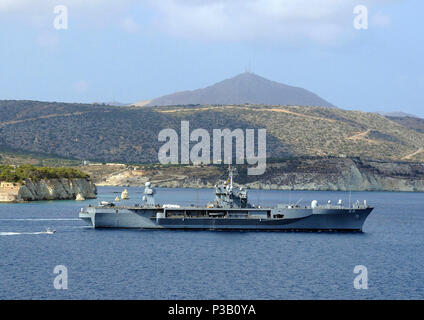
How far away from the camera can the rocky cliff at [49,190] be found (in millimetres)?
111250

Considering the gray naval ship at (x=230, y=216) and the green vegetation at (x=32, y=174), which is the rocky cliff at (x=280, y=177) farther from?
the gray naval ship at (x=230, y=216)

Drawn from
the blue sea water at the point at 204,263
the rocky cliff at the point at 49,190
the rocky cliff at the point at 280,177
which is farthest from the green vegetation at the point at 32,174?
the rocky cliff at the point at 280,177

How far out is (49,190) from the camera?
396 feet

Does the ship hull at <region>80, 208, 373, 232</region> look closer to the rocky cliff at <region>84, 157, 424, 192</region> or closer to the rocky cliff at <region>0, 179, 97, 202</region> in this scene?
the rocky cliff at <region>0, 179, 97, 202</region>

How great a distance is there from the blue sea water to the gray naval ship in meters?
1.44

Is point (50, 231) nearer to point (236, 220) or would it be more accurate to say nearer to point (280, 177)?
point (236, 220)

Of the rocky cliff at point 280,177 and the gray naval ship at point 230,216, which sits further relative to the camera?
the rocky cliff at point 280,177

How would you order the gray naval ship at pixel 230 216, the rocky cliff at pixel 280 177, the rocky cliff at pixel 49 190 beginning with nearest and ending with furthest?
the gray naval ship at pixel 230 216, the rocky cliff at pixel 49 190, the rocky cliff at pixel 280 177

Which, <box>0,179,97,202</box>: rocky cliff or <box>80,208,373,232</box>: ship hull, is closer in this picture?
<box>80,208,373,232</box>: ship hull

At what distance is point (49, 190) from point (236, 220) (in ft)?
187

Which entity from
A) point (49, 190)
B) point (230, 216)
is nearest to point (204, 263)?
→ point (230, 216)

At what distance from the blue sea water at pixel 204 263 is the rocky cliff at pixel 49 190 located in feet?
110

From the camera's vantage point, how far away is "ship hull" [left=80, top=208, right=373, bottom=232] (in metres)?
72.2

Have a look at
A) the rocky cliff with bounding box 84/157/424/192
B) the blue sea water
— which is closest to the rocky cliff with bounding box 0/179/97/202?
the blue sea water
